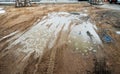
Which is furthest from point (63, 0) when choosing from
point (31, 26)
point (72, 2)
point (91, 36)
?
point (91, 36)

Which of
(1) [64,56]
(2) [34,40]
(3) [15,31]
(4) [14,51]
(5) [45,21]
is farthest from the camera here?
(5) [45,21]

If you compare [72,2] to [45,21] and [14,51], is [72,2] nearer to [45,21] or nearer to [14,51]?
[45,21]

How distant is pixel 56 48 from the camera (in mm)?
3727

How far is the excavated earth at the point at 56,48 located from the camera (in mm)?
2943

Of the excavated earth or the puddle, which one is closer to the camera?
the excavated earth

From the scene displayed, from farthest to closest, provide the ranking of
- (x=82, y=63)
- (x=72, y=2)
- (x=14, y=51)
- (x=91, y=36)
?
(x=72, y=2), (x=91, y=36), (x=14, y=51), (x=82, y=63)

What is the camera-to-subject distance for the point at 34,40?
4.18m

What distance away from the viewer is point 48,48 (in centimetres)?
372

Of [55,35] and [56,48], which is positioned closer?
[56,48]

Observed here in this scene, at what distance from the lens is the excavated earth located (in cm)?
294

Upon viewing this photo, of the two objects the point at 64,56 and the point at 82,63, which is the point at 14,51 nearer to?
the point at 64,56

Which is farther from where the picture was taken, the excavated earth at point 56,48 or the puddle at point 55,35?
the puddle at point 55,35

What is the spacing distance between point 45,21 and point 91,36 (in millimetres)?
1977

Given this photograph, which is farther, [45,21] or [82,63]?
[45,21]
